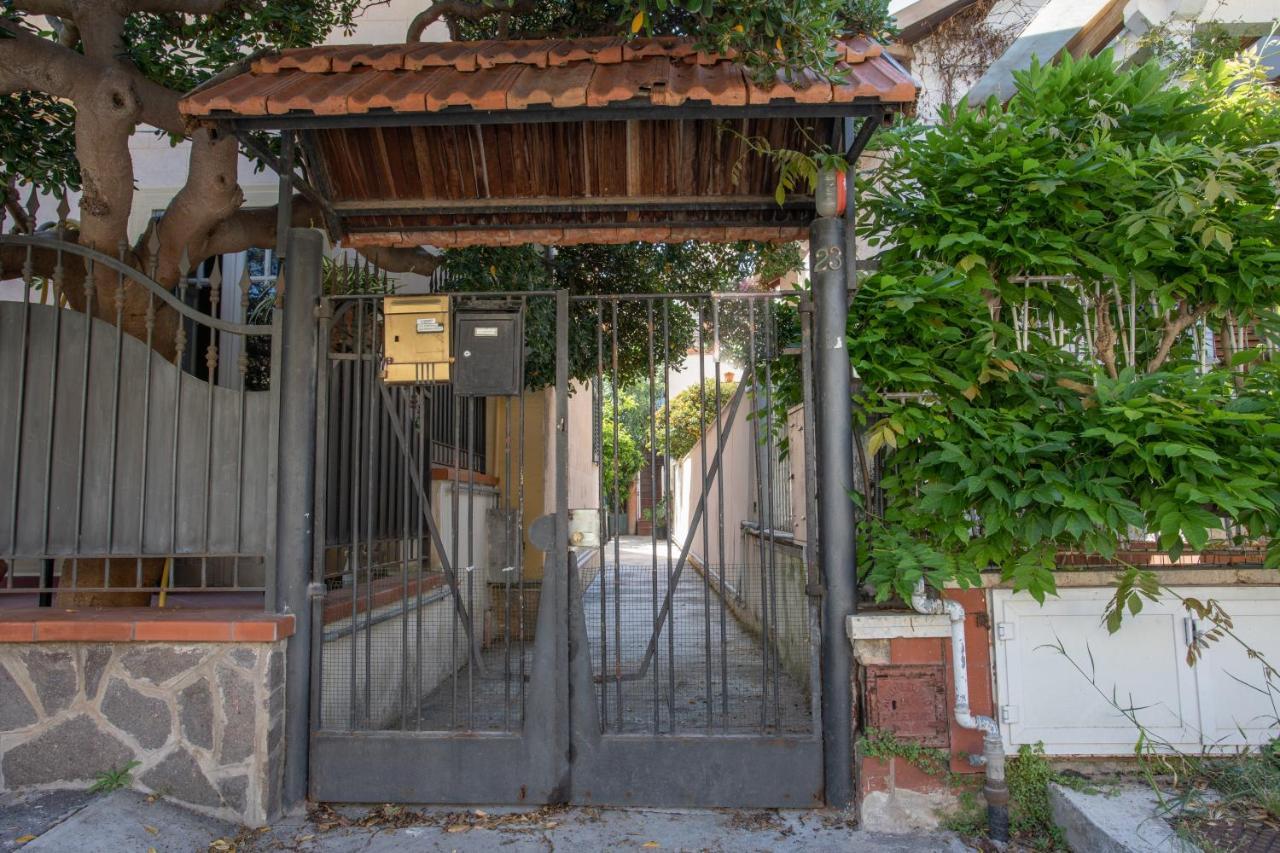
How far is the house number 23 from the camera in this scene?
4086 millimetres

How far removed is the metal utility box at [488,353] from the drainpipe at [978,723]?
7.48 feet

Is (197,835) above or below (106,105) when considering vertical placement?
below

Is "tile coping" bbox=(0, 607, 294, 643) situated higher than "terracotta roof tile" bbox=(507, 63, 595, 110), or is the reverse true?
"terracotta roof tile" bbox=(507, 63, 595, 110)

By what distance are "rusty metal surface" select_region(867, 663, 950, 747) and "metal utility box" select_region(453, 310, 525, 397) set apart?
7.62 feet

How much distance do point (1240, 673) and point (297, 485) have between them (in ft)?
15.1

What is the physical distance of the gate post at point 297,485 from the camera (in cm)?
402

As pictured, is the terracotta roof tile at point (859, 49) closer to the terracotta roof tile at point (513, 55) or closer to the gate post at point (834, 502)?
the gate post at point (834, 502)

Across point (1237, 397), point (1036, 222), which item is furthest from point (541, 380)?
point (1237, 397)

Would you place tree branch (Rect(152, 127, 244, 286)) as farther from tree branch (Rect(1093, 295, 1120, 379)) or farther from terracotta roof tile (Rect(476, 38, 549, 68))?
tree branch (Rect(1093, 295, 1120, 379))

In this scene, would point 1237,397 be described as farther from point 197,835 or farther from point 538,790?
point 197,835

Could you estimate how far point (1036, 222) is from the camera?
3.95 m

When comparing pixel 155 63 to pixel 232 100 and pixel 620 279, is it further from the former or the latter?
pixel 620 279

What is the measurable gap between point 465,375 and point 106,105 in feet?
7.64

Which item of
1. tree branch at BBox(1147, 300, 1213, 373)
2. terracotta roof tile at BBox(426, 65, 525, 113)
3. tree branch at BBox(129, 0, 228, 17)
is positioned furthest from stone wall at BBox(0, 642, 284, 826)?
tree branch at BBox(1147, 300, 1213, 373)
